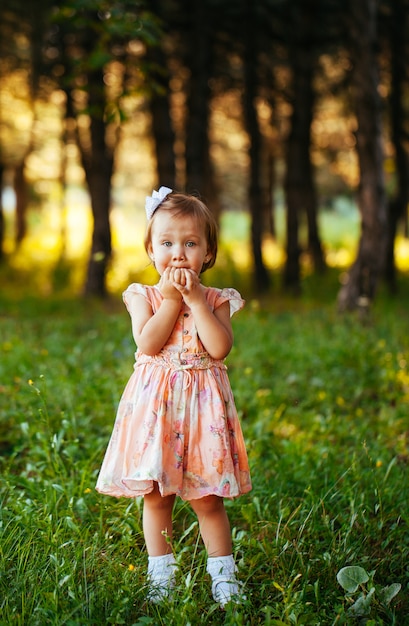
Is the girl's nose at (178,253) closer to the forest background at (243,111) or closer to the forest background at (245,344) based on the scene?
the forest background at (245,344)

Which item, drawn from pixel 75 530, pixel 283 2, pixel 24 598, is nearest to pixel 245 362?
pixel 75 530

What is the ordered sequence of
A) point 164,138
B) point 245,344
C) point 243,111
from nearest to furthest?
point 245,344 < point 164,138 < point 243,111

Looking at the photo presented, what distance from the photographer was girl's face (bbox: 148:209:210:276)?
10.5 feet

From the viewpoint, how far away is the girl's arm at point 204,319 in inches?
123

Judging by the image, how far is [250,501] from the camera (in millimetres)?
4047

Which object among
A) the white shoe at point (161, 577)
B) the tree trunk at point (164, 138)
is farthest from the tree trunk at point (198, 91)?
the white shoe at point (161, 577)

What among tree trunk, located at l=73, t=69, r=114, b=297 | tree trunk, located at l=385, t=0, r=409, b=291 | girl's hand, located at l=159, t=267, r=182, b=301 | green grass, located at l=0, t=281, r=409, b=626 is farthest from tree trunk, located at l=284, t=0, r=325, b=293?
girl's hand, located at l=159, t=267, r=182, b=301

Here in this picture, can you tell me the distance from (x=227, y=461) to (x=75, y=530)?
84cm

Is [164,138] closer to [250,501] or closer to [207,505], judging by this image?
[250,501]

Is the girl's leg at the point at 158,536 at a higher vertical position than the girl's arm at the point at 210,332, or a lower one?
lower

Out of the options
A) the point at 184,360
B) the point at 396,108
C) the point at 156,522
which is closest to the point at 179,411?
the point at 184,360

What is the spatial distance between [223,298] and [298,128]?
13.1m

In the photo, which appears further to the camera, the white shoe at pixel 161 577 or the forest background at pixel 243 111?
the forest background at pixel 243 111

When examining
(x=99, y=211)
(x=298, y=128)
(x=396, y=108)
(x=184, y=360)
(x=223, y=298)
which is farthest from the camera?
(x=298, y=128)
